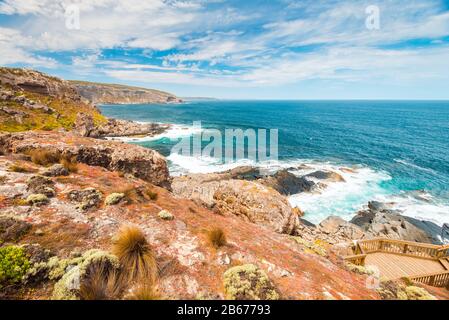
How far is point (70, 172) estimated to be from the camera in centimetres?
1077

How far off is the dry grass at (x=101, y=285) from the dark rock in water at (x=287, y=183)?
30280 mm

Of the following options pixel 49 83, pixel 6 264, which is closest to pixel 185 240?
pixel 6 264

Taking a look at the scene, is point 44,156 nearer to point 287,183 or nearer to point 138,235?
point 138,235

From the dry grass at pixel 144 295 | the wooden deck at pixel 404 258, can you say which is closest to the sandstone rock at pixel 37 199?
the dry grass at pixel 144 295

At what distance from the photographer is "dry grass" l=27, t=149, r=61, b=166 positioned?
1129cm

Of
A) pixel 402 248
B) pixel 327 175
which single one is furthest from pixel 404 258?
pixel 327 175

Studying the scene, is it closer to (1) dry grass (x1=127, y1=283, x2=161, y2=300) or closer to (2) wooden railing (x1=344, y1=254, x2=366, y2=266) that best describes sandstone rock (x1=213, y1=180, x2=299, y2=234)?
(2) wooden railing (x1=344, y1=254, x2=366, y2=266)

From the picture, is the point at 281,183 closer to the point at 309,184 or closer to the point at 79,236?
the point at 309,184

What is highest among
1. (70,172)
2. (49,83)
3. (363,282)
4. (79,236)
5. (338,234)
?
(49,83)

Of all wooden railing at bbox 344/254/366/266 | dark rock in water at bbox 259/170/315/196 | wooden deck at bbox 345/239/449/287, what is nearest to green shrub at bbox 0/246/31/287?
wooden deck at bbox 345/239/449/287

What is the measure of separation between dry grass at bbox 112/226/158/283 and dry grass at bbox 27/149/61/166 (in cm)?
874
